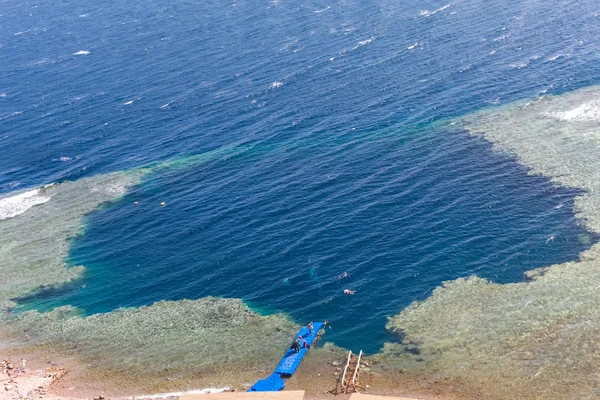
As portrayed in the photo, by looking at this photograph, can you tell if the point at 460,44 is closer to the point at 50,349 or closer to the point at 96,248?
the point at 96,248

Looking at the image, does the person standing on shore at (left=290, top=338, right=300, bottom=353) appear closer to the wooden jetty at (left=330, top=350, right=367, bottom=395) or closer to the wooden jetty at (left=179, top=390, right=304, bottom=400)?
the wooden jetty at (left=330, top=350, right=367, bottom=395)

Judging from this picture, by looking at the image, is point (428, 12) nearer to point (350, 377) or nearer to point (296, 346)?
point (296, 346)

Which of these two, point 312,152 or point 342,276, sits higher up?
point 312,152

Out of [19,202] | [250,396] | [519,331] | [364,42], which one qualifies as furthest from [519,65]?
[19,202]

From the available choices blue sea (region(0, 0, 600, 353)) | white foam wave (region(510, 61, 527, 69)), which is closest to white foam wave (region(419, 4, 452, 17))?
blue sea (region(0, 0, 600, 353))

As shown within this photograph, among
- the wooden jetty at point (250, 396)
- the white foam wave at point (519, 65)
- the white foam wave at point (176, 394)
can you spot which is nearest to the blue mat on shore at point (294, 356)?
the white foam wave at point (176, 394)

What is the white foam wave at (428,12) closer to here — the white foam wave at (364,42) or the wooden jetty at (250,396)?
the white foam wave at (364,42)

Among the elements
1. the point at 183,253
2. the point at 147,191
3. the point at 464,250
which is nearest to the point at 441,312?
the point at 464,250
